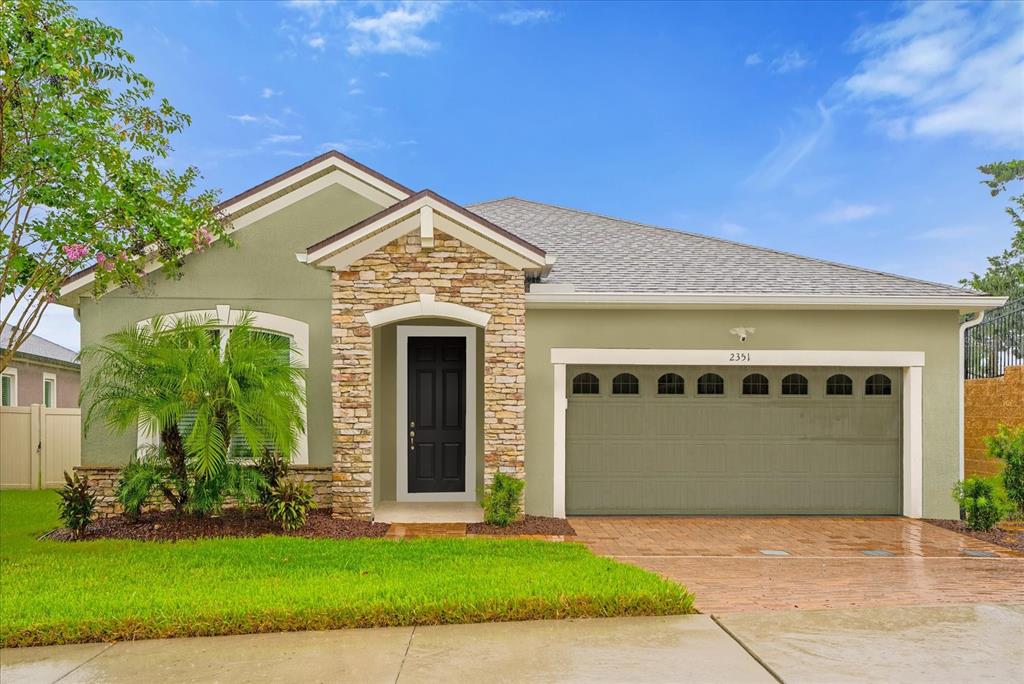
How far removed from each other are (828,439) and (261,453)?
8279mm

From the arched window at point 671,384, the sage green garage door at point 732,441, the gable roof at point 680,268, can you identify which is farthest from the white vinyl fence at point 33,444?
the arched window at point 671,384

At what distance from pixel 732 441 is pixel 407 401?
5.09 metres

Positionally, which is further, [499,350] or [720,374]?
[720,374]

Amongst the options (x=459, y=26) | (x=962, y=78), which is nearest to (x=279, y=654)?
(x=459, y=26)

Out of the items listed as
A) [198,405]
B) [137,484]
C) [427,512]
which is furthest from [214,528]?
[427,512]

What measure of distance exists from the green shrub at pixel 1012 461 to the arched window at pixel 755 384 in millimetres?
3241

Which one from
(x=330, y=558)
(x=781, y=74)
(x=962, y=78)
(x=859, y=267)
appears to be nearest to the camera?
(x=330, y=558)

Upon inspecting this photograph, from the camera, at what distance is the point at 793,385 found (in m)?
11.1

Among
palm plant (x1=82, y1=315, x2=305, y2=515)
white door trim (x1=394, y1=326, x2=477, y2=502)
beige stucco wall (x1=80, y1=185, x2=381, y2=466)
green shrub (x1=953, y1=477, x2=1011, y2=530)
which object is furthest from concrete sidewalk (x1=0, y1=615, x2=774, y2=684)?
green shrub (x1=953, y1=477, x2=1011, y2=530)

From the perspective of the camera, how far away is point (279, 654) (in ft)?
16.4

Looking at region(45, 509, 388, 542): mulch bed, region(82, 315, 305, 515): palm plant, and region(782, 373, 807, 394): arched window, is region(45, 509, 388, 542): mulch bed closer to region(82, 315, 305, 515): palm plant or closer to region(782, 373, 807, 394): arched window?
region(82, 315, 305, 515): palm plant

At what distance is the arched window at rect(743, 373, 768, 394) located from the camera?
11.1m

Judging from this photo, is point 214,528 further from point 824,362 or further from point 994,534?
point 994,534

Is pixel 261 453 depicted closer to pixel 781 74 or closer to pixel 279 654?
pixel 279 654
